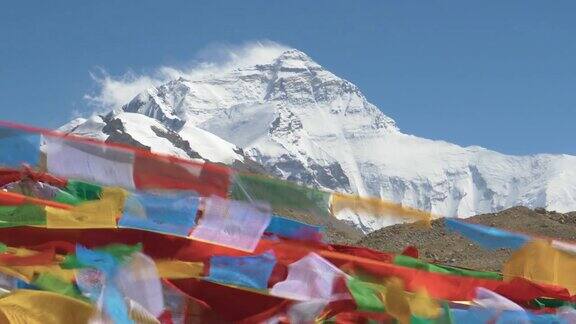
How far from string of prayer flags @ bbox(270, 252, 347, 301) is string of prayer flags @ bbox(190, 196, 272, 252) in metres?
0.27

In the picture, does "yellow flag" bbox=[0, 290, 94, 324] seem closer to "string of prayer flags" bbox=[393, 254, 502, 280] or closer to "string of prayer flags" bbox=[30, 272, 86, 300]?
"string of prayer flags" bbox=[30, 272, 86, 300]

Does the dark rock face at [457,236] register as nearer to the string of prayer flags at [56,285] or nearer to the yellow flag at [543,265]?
A: the yellow flag at [543,265]

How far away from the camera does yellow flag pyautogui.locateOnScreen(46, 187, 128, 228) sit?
523 cm

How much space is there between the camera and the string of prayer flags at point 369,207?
625 centimetres

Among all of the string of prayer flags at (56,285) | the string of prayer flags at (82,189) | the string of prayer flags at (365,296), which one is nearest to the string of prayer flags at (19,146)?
the string of prayer flags at (82,189)

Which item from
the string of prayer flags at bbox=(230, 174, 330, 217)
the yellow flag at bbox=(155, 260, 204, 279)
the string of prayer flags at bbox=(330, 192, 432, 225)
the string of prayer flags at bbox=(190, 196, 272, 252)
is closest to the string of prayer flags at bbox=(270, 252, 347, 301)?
the string of prayer flags at bbox=(190, 196, 272, 252)

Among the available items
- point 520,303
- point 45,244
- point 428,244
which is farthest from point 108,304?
point 428,244

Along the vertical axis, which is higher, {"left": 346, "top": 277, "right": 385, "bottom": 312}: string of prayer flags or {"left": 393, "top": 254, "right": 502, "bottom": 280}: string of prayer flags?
{"left": 393, "top": 254, "right": 502, "bottom": 280}: string of prayer flags

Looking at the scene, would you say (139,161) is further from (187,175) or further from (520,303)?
(520,303)

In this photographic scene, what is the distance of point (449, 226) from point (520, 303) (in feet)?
2.69

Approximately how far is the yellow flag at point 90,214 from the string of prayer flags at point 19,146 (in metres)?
0.59

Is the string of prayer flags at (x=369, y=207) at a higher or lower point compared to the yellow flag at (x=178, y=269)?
higher

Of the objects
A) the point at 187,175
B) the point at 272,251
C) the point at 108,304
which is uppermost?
the point at 187,175

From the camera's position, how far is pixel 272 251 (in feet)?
18.0
